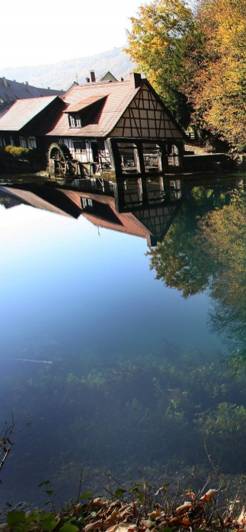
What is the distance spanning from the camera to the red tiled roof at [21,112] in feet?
128

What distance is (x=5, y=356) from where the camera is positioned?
8.85 meters

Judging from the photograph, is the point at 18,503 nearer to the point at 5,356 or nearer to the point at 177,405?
the point at 177,405

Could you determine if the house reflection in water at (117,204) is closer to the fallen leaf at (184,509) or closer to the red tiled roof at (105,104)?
the red tiled roof at (105,104)

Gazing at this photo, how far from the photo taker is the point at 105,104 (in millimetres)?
→ 35062

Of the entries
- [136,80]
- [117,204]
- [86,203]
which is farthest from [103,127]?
[117,204]

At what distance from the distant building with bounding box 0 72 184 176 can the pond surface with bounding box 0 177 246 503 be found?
1834 centimetres

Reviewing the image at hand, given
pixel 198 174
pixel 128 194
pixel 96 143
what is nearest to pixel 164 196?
pixel 128 194

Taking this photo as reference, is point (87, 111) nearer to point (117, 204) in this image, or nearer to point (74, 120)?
point (74, 120)

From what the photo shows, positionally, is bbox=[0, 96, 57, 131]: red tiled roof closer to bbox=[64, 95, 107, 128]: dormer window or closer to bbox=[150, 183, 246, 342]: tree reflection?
bbox=[64, 95, 107, 128]: dormer window

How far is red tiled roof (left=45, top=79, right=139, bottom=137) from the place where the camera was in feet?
109

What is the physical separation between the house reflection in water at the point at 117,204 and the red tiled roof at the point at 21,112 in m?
11.5

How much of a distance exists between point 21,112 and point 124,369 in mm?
38989

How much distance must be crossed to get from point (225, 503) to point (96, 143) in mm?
33346

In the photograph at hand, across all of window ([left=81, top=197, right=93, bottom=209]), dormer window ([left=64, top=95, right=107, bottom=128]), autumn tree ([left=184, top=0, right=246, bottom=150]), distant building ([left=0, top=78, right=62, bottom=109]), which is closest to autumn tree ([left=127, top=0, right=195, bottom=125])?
autumn tree ([left=184, top=0, right=246, bottom=150])
